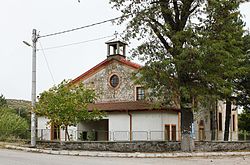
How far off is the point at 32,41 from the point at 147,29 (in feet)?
28.6

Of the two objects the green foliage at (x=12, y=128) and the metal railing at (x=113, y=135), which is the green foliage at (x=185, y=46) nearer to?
the metal railing at (x=113, y=135)

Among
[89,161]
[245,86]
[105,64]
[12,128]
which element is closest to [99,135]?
[105,64]

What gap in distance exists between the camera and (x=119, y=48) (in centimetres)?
3525

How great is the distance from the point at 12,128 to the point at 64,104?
29.4 ft

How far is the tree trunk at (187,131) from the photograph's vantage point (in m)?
24.1

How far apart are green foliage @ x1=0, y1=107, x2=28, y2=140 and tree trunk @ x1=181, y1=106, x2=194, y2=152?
15111 mm

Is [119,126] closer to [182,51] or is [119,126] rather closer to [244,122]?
[182,51]

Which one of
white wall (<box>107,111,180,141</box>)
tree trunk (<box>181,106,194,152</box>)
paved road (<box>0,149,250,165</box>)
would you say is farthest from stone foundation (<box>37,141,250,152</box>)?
paved road (<box>0,149,250,165</box>)

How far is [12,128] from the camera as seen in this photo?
3203 cm

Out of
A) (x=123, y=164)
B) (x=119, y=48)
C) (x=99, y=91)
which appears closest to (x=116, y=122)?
(x=99, y=91)

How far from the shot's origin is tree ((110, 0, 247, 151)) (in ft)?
71.9

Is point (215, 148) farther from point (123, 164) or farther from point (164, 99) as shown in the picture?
point (123, 164)

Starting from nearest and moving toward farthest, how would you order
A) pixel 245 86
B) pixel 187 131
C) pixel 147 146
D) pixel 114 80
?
pixel 187 131 → pixel 147 146 → pixel 245 86 → pixel 114 80

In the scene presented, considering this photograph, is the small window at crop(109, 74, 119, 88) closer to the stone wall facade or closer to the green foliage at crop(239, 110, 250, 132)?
the stone wall facade
